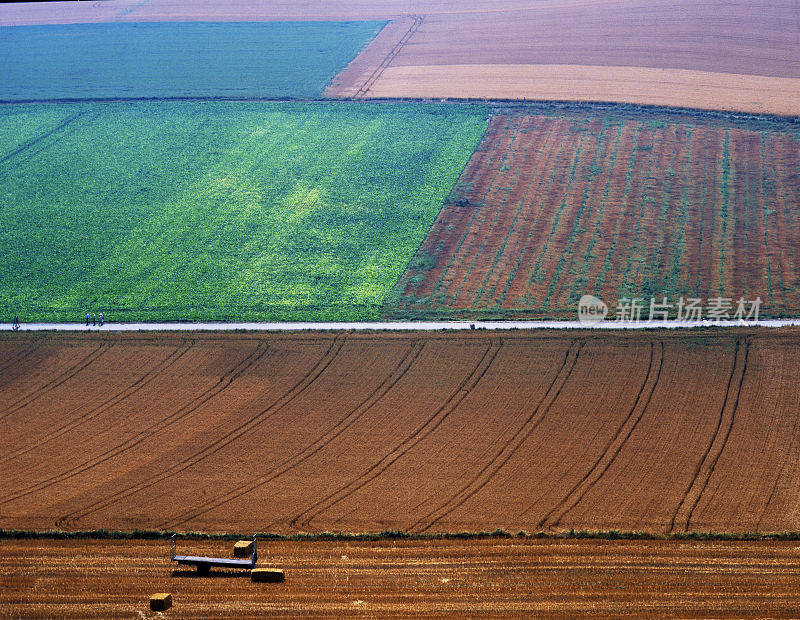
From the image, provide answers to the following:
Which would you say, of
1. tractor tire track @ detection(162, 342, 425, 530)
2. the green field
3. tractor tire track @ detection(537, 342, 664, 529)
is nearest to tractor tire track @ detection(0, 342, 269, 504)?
tractor tire track @ detection(162, 342, 425, 530)

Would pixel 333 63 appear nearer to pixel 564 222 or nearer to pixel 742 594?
pixel 564 222

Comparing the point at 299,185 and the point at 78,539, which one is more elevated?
the point at 299,185

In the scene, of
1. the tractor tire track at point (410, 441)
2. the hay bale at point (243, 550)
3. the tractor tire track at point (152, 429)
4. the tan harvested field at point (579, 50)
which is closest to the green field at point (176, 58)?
the tan harvested field at point (579, 50)

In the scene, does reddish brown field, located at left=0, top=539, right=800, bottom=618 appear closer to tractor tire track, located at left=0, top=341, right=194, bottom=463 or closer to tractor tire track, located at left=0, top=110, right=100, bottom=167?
tractor tire track, located at left=0, top=341, right=194, bottom=463

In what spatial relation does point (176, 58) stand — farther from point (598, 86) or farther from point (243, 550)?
point (243, 550)

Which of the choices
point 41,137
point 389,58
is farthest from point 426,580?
point 389,58

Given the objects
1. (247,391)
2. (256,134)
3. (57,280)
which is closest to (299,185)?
(256,134)
